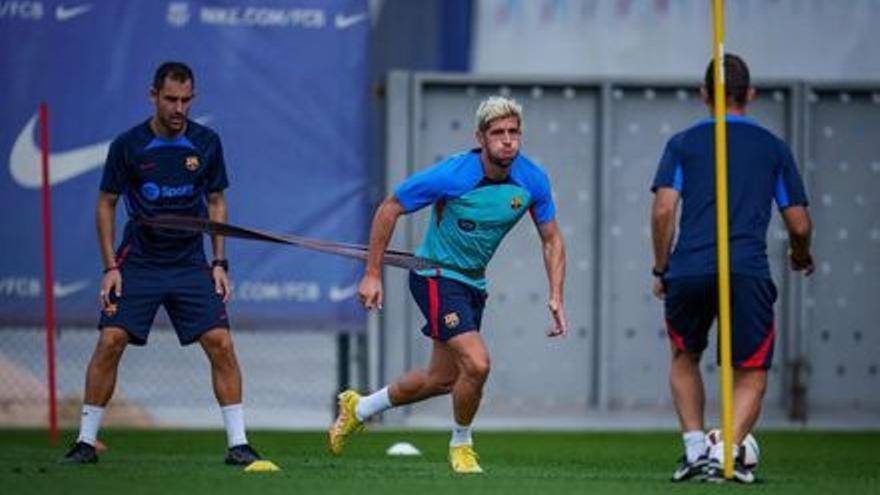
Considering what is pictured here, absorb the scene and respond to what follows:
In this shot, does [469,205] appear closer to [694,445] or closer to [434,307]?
[434,307]

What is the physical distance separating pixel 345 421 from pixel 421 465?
0.45 metres

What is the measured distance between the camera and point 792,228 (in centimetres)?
1218

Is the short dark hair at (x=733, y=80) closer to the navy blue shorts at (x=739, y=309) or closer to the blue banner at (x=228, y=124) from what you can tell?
the navy blue shorts at (x=739, y=309)

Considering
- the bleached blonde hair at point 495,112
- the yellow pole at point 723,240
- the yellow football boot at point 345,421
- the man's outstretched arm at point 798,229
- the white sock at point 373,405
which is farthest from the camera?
the yellow football boot at point 345,421

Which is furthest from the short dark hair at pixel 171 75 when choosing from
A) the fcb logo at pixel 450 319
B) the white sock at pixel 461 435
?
the white sock at pixel 461 435

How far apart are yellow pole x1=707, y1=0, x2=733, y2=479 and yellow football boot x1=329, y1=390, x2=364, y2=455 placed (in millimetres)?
2344

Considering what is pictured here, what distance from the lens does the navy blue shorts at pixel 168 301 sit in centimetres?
1294

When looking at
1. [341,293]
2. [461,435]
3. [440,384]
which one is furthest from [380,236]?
[341,293]

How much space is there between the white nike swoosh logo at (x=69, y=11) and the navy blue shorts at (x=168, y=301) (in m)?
5.00

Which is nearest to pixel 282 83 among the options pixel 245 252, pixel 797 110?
pixel 245 252

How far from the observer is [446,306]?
12477mm

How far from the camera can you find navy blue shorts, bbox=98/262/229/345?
42.4ft

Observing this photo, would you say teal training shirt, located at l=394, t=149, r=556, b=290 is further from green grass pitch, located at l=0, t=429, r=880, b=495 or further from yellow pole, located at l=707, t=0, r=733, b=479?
yellow pole, located at l=707, t=0, r=733, b=479

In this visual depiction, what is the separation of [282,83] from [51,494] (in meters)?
7.46
